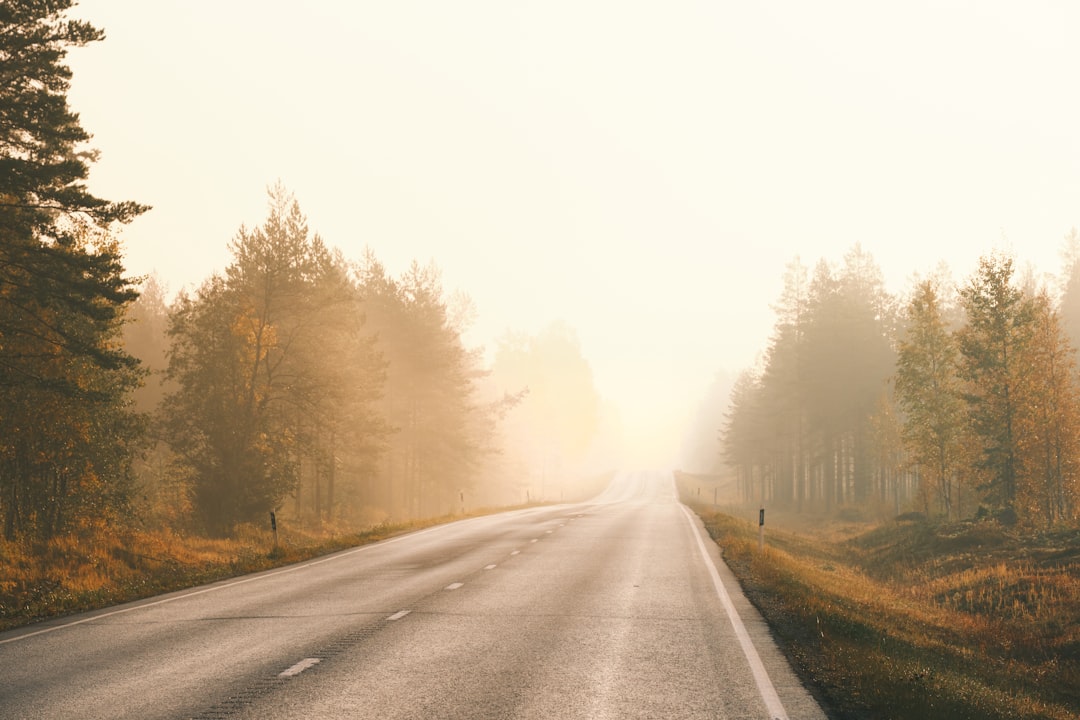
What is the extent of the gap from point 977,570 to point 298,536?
25069 millimetres

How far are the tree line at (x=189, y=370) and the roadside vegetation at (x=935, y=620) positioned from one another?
18.4 meters

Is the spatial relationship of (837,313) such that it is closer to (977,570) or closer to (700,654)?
(977,570)

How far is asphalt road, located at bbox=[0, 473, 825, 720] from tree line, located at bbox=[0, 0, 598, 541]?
11.3 meters

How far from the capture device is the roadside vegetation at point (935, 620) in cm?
788

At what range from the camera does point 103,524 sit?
25.8 meters

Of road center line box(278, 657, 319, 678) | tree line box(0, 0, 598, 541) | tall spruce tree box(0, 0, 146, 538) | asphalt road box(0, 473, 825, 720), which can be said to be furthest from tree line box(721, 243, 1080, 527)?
tall spruce tree box(0, 0, 146, 538)

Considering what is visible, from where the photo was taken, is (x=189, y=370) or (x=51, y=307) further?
(x=189, y=370)

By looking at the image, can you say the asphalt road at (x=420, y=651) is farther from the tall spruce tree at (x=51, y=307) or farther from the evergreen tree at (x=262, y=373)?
the evergreen tree at (x=262, y=373)

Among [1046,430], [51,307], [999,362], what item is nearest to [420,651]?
[51,307]

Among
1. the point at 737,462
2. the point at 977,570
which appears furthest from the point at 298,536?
the point at 737,462

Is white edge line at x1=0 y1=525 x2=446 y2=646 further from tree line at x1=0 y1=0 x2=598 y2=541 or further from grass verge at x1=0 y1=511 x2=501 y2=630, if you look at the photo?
tree line at x1=0 y1=0 x2=598 y2=541

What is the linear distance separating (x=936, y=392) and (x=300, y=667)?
123 feet

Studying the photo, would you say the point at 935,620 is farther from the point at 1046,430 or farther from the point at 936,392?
the point at 936,392

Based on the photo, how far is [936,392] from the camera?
38.4 m
